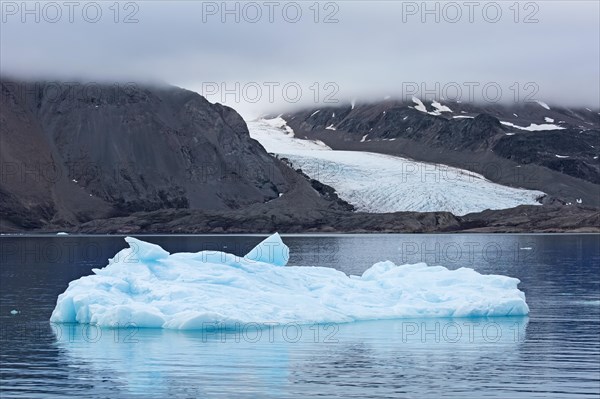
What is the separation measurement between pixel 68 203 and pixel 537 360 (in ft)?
454

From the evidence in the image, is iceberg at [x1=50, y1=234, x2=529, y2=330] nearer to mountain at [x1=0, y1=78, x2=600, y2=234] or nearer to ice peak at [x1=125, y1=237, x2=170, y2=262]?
ice peak at [x1=125, y1=237, x2=170, y2=262]

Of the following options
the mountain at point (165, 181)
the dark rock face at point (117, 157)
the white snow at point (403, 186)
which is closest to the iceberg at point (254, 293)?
the mountain at point (165, 181)

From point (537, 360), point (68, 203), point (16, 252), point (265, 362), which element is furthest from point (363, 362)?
point (68, 203)

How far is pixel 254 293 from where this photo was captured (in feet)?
114

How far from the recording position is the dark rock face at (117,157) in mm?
157750

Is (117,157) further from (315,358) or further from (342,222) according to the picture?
(315,358)

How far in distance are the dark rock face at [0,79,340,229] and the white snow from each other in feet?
19.1

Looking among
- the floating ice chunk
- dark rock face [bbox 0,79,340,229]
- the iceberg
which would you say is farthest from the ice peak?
dark rock face [bbox 0,79,340,229]

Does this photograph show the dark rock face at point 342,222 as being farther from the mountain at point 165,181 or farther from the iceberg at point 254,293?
the iceberg at point 254,293

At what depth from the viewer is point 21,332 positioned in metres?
32.5

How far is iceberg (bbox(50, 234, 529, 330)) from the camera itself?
3234 centimetres

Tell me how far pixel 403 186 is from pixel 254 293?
122578 mm

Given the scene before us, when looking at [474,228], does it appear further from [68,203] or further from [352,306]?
[352,306]

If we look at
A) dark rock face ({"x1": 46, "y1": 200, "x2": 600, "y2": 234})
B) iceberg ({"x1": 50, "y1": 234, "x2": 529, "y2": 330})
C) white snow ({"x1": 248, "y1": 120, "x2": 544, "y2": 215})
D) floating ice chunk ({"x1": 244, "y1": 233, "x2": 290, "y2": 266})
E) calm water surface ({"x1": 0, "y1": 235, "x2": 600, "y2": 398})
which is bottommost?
calm water surface ({"x1": 0, "y1": 235, "x2": 600, "y2": 398})
